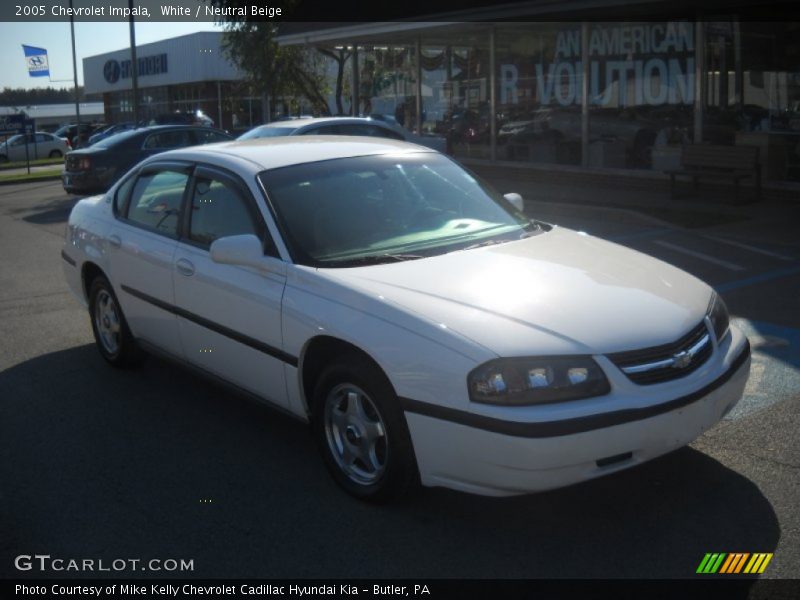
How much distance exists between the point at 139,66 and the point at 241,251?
55836mm

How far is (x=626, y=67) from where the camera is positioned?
1625cm

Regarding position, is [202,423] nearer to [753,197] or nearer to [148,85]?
[753,197]

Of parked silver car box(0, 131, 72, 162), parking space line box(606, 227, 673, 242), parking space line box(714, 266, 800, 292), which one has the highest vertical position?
parked silver car box(0, 131, 72, 162)

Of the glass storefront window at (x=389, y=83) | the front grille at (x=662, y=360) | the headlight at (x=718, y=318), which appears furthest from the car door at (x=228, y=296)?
the glass storefront window at (x=389, y=83)

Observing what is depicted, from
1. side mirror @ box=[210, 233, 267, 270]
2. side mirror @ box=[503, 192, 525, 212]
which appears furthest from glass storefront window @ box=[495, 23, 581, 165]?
side mirror @ box=[210, 233, 267, 270]

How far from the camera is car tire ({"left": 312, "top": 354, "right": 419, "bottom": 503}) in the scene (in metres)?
3.97

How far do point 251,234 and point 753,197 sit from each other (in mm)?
10832

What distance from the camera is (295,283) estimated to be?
4.50 m

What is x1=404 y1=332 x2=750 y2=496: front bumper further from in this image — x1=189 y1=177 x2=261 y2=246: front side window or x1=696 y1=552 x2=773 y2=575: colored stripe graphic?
x1=189 y1=177 x2=261 y2=246: front side window

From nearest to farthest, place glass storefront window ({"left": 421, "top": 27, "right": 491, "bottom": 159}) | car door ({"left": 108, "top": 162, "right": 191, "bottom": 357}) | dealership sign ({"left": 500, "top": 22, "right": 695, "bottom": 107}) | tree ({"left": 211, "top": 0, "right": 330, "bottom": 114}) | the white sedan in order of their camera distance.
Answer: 1. the white sedan
2. car door ({"left": 108, "top": 162, "right": 191, "bottom": 357})
3. dealership sign ({"left": 500, "top": 22, "right": 695, "bottom": 107})
4. glass storefront window ({"left": 421, "top": 27, "right": 491, "bottom": 159})
5. tree ({"left": 211, "top": 0, "right": 330, "bottom": 114})

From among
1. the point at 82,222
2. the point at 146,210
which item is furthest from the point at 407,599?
the point at 82,222

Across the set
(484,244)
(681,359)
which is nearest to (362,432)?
(484,244)

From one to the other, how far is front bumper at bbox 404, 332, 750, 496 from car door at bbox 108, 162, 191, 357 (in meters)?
2.27

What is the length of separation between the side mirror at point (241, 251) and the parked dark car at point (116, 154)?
1286 centimetres
